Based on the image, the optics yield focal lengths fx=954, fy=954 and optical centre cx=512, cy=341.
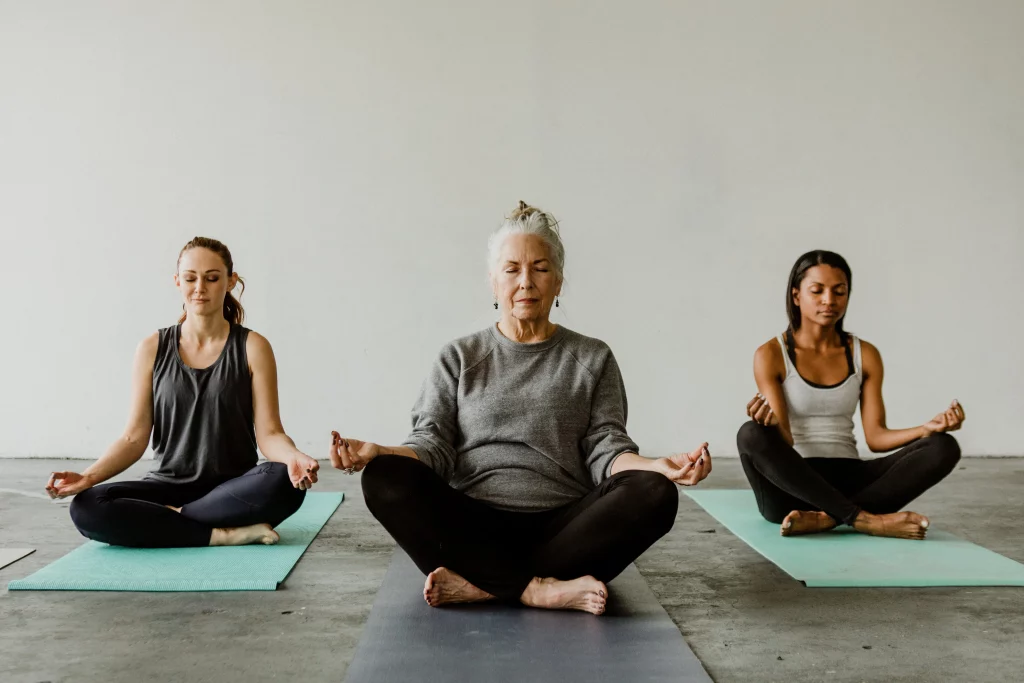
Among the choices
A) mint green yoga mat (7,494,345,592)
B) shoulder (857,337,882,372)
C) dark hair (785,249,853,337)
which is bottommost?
mint green yoga mat (7,494,345,592)

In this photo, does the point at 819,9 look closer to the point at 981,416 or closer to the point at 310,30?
the point at 981,416

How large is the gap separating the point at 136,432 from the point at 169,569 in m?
0.54

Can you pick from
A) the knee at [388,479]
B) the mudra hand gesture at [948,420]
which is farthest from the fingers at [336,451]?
the mudra hand gesture at [948,420]

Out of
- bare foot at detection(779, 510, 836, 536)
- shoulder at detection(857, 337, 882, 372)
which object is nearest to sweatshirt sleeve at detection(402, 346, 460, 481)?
bare foot at detection(779, 510, 836, 536)

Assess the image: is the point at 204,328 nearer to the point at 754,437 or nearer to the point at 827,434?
the point at 754,437

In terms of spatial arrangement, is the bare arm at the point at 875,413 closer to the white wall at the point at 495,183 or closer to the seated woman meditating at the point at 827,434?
the seated woman meditating at the point at 827,434

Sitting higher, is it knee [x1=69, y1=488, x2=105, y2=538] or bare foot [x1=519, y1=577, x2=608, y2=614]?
knee [x1=69, y1=488, x2=105, y2=538]

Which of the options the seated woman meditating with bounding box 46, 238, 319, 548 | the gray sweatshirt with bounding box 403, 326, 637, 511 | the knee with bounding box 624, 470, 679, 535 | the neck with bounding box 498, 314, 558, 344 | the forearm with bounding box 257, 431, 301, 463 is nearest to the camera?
the knee with bounding box 624, 470, 679, 535

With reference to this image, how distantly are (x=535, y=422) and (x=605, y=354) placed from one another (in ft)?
0.97

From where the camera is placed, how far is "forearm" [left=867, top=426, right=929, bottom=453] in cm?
327

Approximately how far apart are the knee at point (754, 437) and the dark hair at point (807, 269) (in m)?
0.55

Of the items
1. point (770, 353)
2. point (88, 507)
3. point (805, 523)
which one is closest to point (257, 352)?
point (88, 507)

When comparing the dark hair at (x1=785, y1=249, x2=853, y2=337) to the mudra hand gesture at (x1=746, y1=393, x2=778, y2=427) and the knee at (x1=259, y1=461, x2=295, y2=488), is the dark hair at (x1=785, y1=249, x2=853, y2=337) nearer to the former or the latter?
the mudra hand gesture at (x1=746, y1=393, x2=778, y2=427)

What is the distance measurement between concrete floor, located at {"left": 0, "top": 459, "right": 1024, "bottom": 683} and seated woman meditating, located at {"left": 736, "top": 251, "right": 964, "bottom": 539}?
300 mm
